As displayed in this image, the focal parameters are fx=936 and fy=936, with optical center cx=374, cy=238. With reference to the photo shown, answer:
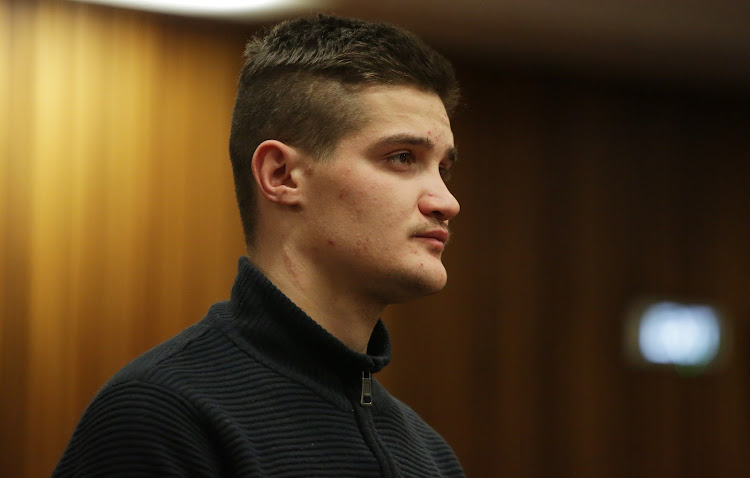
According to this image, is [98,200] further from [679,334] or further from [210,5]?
[679,334]

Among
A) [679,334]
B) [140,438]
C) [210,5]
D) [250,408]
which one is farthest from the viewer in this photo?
[679,334]

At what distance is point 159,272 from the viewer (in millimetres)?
3426

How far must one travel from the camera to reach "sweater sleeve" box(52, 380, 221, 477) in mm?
1109

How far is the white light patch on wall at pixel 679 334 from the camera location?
4.54m

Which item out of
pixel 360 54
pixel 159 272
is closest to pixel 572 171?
pixel 159 272

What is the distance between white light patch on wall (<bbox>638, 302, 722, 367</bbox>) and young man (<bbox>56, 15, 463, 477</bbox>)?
324 cm

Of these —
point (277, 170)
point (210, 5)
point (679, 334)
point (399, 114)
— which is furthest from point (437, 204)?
point (679, 334)

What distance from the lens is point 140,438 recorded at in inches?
44.0

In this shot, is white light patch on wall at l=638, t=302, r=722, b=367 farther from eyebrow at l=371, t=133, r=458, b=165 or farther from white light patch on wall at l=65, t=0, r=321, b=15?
eyebrow at l=371, t=133, r=458, b=165

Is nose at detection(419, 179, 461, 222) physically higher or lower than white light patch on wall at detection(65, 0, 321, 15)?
lower

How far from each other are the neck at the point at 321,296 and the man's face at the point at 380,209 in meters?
0.01

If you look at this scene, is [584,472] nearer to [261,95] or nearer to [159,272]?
[159,272]

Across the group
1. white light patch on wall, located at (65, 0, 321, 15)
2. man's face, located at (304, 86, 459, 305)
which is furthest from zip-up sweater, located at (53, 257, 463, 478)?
white light patch on wall, located at (65, 0, 321, 15)

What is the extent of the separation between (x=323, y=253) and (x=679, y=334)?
11.9 feet
